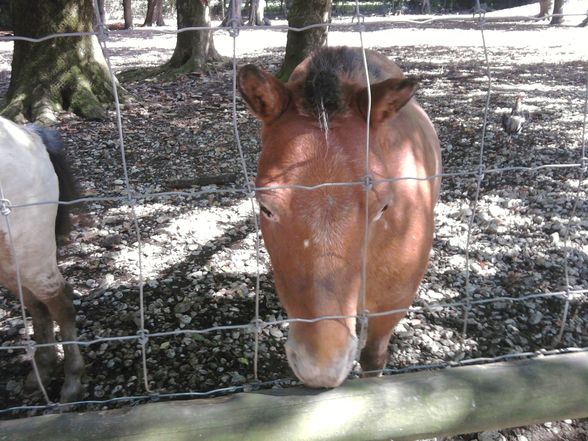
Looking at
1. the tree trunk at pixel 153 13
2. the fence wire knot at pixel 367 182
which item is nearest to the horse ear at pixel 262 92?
the fence wire knot at pixel 367 182

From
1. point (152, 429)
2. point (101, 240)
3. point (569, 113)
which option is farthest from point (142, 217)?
point (569, 113)

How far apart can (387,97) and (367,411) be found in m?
1.06

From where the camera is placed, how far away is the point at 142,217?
4.73 m

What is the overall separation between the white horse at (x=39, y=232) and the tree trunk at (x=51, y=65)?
15.3ft

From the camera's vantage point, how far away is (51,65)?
7039 millimetres

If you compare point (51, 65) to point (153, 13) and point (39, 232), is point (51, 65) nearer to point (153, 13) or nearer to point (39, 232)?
point (39, 232)

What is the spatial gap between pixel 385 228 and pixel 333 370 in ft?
2.21

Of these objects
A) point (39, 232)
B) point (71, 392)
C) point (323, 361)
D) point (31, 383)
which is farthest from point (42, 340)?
point (323, 361)

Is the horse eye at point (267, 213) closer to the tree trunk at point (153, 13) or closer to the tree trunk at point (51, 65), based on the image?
the tree trunk at point (51, 65)

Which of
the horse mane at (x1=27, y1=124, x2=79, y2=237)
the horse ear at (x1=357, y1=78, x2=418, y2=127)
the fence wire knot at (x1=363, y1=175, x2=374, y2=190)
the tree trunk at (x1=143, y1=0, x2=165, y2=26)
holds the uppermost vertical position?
the tree trunk at (x1=143, y1=0, x2=165, y2=26)

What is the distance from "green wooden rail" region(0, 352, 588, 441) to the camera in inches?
53.7

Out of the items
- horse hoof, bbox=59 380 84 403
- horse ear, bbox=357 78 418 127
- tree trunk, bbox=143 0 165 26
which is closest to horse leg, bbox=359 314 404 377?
horse ear, bbox=357 78 418 127

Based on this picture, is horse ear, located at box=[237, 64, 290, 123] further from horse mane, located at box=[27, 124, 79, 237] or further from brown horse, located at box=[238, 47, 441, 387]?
horse mane, located at box=[27, 124, 79, 237]

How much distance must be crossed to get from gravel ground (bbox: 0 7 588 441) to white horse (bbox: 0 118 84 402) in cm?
22
